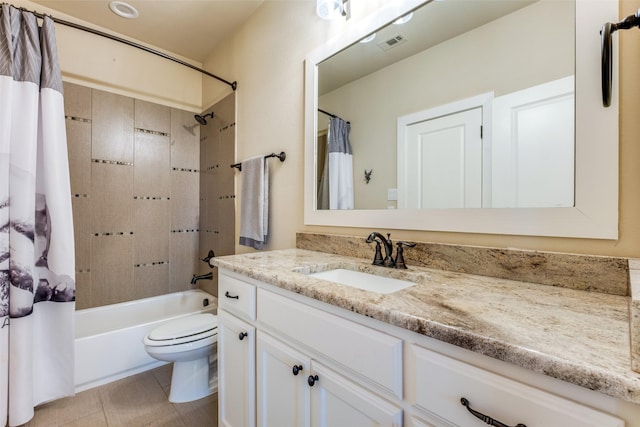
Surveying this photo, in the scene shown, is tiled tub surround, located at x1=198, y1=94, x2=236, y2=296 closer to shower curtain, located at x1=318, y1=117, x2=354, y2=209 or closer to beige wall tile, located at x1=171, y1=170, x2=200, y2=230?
beige wall tile, located at x1=171, y1=170, x2=200, y2=230

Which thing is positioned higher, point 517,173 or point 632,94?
point 632,94

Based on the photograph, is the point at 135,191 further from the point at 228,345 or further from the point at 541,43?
the point at 541,43

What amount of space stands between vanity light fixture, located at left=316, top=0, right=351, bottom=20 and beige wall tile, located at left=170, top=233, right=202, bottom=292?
2.20 meters

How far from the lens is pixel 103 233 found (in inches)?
87.9

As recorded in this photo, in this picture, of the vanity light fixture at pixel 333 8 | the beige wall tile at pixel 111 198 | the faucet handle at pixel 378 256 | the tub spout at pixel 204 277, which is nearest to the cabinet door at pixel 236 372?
the faucet handle at pixel 378 256

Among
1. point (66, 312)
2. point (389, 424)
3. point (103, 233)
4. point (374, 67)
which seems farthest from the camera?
point (103, 233)

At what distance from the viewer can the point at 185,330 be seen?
1.73 meters

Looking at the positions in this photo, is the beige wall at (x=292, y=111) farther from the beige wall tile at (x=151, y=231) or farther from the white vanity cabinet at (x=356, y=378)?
the beige wall tile at (x=151, y=231)

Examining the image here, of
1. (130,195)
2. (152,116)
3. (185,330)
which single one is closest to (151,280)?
(130,195)

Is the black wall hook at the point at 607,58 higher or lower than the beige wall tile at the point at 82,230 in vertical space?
higher

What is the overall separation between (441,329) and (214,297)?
2.28 meters

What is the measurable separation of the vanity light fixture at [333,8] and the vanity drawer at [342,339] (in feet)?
4.54

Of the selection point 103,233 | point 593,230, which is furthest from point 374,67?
point 103,233

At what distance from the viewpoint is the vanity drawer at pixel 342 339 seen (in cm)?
63
